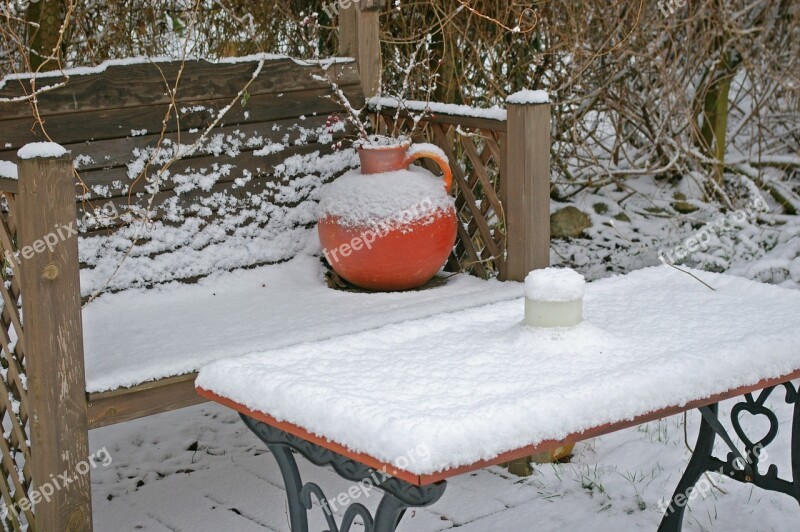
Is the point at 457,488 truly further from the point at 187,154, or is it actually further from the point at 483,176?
the point at 187,154

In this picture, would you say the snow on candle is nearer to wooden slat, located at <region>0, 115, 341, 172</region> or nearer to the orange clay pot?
the orange clay pot

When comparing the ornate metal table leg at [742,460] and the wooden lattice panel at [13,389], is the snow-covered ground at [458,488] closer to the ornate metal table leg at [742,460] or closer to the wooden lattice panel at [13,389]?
the ornate metal table leg at [742,460]

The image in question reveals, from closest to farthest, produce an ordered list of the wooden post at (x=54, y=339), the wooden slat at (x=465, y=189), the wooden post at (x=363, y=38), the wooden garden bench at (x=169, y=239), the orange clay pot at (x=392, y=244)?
1. the wooden post at (x=54, y=339)
2. the wooden garden bench at (x=169, y=239)
3. the orange clay pot at (x=392, y=244)
4. the wooden slat at (x=465, y=189)
5. the wooden post at (x=363, y=38)

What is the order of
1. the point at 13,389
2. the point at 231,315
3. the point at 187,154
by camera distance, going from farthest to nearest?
1. the point at 187,154
2. the point at 231,315
3. the point at 13,389

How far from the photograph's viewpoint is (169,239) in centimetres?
373

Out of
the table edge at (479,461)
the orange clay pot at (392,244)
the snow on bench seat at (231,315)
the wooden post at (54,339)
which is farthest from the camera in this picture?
the orange clay pot at (392,244)

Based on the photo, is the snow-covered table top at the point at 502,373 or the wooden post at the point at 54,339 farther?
the wooden post at the point at 54,339

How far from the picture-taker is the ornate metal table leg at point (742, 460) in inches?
114

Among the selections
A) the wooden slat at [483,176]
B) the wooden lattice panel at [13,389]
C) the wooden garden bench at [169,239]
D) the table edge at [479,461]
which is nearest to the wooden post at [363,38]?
the wooden garden bench at [169,239]

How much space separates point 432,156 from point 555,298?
56.1 inches

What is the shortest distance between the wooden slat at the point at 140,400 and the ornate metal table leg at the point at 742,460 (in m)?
1.36

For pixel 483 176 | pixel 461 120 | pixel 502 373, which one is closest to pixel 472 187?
pixel 483 176

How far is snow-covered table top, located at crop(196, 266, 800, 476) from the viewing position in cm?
205

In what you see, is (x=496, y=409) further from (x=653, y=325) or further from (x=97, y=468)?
(x=97, y=468)
